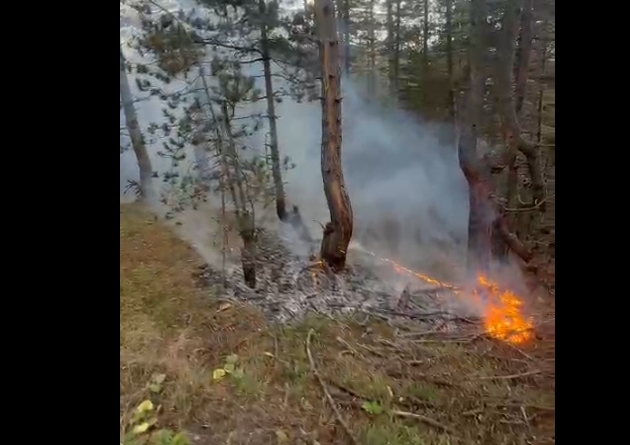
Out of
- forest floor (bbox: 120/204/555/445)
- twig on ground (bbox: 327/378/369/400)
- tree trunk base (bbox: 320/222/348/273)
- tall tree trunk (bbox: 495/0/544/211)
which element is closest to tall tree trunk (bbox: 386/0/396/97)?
tall tree trunk (bbox: 495/0/544/211)

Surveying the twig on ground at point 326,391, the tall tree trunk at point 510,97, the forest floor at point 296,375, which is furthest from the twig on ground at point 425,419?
the tall tree trunk at point 510,97

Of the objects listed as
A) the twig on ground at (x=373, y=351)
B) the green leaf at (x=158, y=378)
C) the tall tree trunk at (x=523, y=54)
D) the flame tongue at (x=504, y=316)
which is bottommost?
the green leaf at (x=158, y=378)

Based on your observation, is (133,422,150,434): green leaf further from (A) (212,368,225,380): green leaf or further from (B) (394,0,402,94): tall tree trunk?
(B) (394,0,402,94): tall tree trunk

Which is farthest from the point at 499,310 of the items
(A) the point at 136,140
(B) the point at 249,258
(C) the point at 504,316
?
(A) the point at 136,140

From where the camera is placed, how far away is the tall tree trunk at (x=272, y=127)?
1.40 m

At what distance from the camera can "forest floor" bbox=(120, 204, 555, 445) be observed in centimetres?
119

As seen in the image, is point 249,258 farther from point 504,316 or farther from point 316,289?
point 504,316

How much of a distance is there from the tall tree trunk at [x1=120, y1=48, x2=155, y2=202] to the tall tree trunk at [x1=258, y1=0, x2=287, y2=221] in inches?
12.8

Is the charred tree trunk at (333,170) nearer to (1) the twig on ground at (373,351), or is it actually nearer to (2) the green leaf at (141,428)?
(1) the twig on ground at (373,351)

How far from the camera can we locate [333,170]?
1.42m

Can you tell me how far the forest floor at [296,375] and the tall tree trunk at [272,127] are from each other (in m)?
0.27

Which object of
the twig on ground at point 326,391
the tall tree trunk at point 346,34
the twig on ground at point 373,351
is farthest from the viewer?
the tall tree trunk at point 346,34

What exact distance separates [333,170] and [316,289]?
1.05 ft
